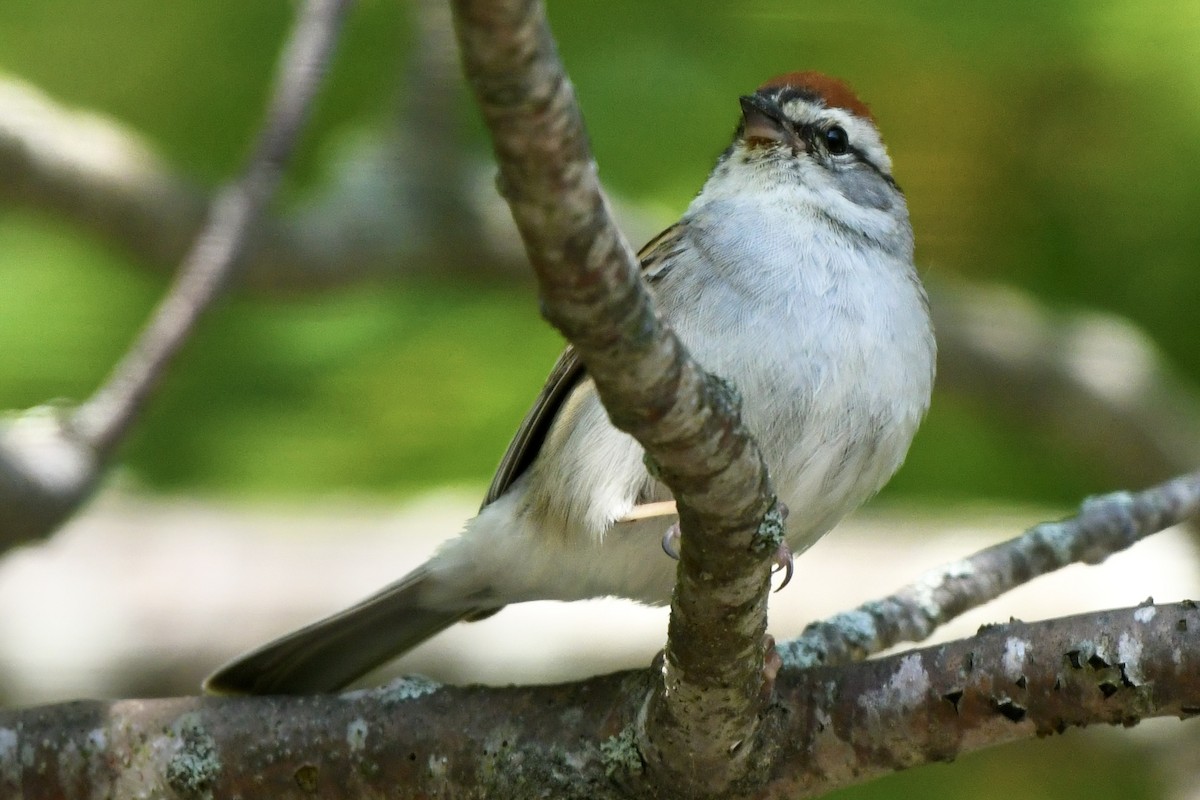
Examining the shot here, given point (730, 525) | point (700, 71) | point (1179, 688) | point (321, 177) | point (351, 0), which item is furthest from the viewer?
point (321, 177)

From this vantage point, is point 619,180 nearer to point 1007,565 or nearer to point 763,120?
point 763,120

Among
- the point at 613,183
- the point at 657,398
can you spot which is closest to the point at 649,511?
the point at 657,398

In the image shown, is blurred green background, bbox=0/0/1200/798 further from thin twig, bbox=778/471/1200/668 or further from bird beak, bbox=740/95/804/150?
thin twig, bbox=778/471/1200/668

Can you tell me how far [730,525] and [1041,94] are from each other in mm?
2331

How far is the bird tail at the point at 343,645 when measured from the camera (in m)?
3.14

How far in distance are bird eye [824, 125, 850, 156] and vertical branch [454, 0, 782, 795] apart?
1534 mm

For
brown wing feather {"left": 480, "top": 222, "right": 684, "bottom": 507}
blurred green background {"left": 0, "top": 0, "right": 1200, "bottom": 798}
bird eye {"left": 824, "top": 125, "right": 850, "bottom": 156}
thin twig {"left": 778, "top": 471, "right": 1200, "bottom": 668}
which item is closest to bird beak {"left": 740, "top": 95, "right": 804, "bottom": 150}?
bird eye {"left": 824, "top": 125, "right": 850, "bottom": 156}

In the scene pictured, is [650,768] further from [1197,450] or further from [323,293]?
[1197,450]

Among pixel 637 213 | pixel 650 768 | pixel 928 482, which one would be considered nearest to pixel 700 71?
pixel 637 213

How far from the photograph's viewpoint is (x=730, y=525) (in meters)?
1.95

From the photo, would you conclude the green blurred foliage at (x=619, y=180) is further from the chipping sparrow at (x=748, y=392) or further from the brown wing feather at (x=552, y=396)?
the brown wing feather at (x=552, y=396)

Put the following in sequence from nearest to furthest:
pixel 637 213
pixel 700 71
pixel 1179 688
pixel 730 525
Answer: pixel 730 525 < pixel 1179 688 < pixel 700 71 < pixel 637 213

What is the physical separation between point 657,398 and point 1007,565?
1.62 metres

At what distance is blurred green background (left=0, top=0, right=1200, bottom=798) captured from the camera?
366 centimetres
